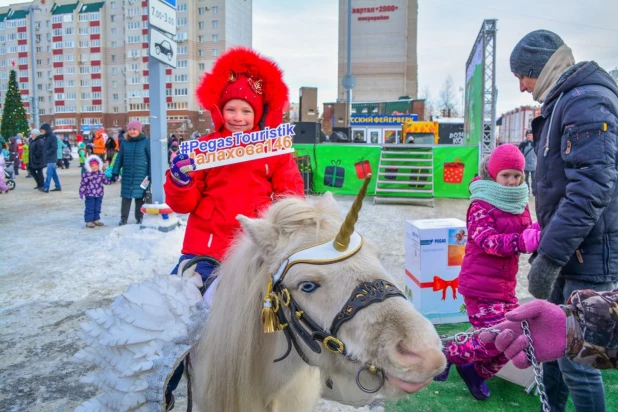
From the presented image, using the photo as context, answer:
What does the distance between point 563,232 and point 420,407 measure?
1.62 m

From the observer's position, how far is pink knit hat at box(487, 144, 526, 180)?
286cm

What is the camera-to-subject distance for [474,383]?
3.02m

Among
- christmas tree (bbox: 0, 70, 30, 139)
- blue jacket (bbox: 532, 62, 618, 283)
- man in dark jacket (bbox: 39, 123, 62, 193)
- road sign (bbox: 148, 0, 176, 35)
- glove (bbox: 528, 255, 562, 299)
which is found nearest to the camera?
blue jacket (bbox: 532, 62, 618, 283)

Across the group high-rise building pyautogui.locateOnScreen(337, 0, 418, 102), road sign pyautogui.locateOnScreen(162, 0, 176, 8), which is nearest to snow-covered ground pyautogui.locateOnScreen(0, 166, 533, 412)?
road sign pyautogui.locateOnScreen(162, 0, 176, 8)

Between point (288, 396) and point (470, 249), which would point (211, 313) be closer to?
point (288, 396)

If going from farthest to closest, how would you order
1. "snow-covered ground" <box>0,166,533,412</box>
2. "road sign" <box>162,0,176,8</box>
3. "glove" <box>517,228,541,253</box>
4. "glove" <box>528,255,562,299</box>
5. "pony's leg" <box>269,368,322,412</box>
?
"road sign" <box>162,0,176,8</box>, "snow-covered ground" <box>0,166,533,412</box>, "glove" <box>517,228,541,253</box>, "glove" <box>528,255,562,299</box>, "pony's leg" <box>269,368,322,412</box>

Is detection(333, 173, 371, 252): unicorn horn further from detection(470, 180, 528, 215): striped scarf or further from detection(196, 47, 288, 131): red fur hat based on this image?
detection(470, 180, 528, 215): striped scarf

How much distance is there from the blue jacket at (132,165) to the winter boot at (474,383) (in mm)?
6825

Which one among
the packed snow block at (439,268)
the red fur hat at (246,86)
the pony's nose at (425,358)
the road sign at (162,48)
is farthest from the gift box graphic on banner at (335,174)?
the pony's nose at (425,358)

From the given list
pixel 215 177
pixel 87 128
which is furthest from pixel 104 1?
pixel 215 177

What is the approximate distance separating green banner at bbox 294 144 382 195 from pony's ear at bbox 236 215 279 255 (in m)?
10.7

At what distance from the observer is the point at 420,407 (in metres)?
2.92

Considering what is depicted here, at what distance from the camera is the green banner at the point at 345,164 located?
12195mm

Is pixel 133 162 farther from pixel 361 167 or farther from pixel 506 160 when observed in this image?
pixel 506 160
